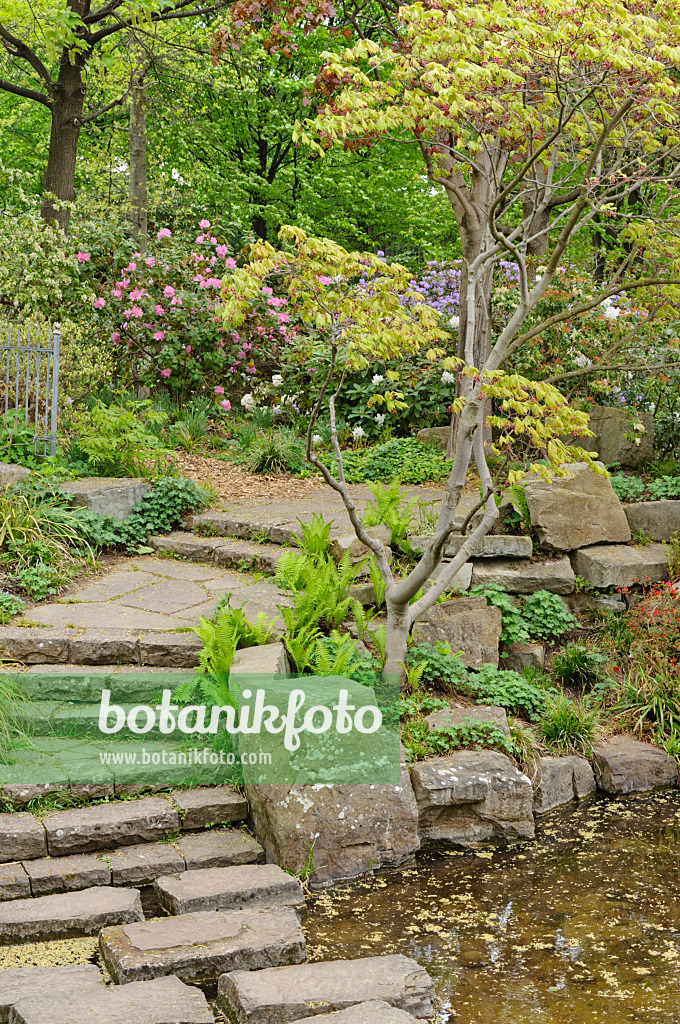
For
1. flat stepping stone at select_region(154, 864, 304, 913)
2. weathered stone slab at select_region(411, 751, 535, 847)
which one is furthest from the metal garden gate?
flat stepping stone at select_region(154, 864, 304, 913)

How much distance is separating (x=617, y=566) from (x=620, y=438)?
1.96m

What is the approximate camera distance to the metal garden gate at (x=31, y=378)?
304 inches

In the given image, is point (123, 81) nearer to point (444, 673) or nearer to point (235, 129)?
point (235, 129)

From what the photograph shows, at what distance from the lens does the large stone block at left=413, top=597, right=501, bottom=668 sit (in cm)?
595

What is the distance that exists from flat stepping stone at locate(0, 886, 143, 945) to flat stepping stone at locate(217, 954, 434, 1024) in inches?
25.0

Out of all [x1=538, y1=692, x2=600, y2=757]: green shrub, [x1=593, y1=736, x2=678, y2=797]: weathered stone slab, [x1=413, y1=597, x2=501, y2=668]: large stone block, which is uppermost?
[x1=413, y1=597, x2=501, y2=668]: large stone block

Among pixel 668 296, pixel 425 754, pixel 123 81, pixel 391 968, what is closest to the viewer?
pixel 391 968

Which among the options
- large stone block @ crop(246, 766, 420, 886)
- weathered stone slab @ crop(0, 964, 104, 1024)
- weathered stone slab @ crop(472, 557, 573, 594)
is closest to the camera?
weathered stone slab @ crop(0, 964, 104, 1024)

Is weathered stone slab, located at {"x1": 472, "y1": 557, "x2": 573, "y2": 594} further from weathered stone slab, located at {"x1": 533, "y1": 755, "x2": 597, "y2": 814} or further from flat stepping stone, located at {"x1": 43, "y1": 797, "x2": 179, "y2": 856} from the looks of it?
flat stepping stone, located at {"x1": 43, "y1": 797, "x2": 179, "y2": 856}

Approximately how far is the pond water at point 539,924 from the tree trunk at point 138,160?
1012cm

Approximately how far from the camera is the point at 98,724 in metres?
5.09

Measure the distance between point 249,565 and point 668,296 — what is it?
360 centimetres

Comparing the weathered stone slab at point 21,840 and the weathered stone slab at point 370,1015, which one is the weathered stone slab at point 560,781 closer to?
A: the weathered stone slab at point 370,1015

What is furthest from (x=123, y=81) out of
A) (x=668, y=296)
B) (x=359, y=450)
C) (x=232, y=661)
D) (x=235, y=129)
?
(x=232, y=661)
